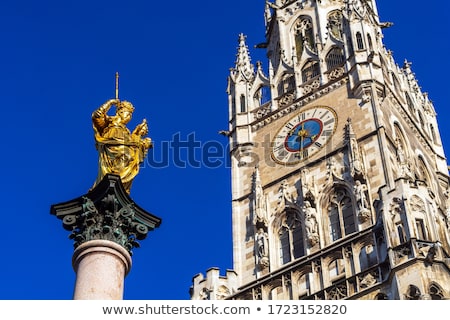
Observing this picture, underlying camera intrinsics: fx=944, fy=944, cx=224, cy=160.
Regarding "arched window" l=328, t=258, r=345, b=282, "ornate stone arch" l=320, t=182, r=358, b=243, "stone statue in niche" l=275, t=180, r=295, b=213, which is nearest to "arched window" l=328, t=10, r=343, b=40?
"stone statue in niche" l=275, t=180, r=295, b=213

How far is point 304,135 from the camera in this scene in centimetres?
4034

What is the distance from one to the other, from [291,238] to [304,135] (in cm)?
531

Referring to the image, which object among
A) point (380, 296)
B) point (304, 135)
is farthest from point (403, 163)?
point (380, 296)

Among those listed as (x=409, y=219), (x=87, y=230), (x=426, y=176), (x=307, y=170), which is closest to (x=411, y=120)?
(x=426, y=176)

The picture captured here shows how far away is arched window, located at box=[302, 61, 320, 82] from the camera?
1745 inches

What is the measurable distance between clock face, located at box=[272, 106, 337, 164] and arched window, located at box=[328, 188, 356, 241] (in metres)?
2.90

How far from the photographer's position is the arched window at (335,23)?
46.8m

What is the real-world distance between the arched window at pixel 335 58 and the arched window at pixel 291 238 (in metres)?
8.67

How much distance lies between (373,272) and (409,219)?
216cm

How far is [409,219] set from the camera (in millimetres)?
31281

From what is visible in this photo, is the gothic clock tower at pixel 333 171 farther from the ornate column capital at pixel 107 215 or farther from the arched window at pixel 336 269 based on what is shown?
the ornate column capital at pixel 107 215

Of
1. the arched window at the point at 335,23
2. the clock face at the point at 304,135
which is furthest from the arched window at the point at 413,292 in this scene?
the arched window at the point at 335,23

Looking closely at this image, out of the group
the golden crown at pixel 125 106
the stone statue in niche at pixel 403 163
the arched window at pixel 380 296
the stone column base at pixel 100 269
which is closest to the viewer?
the stone column base at pixel 100 269
